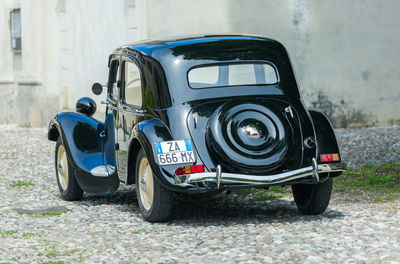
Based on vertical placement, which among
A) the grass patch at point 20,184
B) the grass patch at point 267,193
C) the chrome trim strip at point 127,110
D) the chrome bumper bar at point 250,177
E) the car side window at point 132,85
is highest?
the car side window at point 132,85

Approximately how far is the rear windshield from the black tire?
41.9 inches

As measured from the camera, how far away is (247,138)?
22.7 feet

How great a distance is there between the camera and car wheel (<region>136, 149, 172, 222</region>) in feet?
23.2

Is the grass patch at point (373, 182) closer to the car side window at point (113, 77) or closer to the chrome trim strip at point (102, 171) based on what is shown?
the chrome trim strip at point (102, 171)

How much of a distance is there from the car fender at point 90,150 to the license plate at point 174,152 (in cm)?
155

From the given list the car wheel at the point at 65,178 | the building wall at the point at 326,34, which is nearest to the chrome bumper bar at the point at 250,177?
the car wheel at the point at 65,178

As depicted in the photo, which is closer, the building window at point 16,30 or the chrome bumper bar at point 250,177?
the chrome bumper bar at point 250,177

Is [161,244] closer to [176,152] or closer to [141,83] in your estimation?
[176,152]

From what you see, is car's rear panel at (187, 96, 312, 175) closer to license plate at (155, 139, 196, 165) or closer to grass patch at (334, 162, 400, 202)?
license plate at (155, 139, 196, 165)

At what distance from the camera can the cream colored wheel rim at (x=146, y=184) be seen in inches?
285

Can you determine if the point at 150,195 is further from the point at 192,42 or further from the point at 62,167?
the point at 62,167

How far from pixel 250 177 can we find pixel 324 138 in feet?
2.90

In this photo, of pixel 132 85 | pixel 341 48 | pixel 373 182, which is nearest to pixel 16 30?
pixel 341 48

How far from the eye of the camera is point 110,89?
8.78 m
